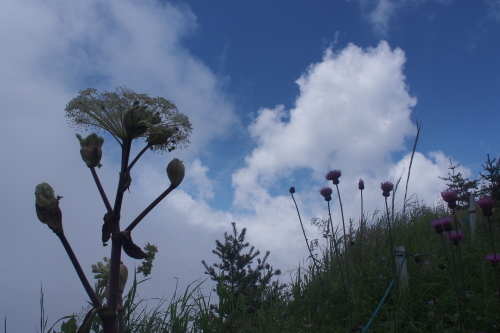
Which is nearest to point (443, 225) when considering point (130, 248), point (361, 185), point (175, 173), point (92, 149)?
point (361, 185)

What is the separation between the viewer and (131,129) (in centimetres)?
136

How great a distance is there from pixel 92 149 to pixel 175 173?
323 mm

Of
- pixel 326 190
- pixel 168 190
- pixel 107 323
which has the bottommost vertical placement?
pixel 107 323

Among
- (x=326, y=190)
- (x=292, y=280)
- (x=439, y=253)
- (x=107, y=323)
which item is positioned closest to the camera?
(x=107, y=323)

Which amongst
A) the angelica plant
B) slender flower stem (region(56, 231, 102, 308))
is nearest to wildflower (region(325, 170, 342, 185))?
the angelica plant

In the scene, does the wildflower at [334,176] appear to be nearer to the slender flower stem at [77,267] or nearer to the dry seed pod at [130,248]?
the dry seed pod at [130,248]

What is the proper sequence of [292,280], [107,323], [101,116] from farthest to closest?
[292,280]
[101,116]
[107,323]

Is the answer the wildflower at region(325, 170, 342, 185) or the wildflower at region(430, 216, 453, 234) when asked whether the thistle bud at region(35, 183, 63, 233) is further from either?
the wildflower at region(325, 170, 342, 185)

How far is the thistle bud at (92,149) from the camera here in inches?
53.8

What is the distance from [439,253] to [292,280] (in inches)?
74.5

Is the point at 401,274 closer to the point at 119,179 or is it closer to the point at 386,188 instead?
the point at 386,188

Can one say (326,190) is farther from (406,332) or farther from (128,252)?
(128,252)

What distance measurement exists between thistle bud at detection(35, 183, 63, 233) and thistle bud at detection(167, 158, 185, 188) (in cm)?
39

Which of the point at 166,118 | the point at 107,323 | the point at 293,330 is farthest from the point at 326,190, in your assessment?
the point at 107,323
